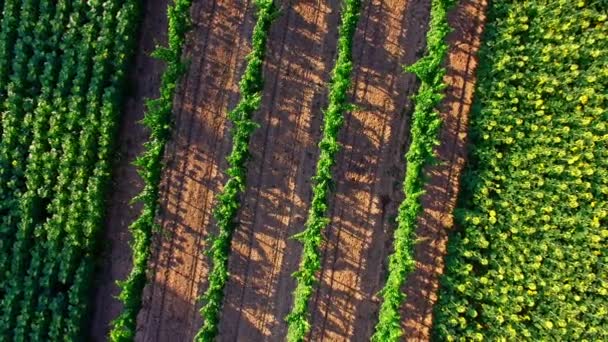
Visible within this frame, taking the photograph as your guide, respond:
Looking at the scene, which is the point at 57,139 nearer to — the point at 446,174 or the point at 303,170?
the point at 303,170

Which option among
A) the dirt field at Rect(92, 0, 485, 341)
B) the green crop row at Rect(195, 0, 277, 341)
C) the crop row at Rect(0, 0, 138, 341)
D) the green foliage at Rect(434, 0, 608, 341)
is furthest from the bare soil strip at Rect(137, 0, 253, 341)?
the green foliage at Rect(434, 0, 608, 341)

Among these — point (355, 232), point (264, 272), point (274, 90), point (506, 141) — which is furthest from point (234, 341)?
point (506, 141)

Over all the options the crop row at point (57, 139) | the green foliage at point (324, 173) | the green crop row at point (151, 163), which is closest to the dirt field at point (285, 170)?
the green crop row at point (151, 163)

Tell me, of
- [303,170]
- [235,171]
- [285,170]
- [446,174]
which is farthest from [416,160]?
[235,171]

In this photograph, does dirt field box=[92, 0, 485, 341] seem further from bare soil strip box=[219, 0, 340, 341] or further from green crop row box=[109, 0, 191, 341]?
green crop row box=[109, 0, 191, 341]

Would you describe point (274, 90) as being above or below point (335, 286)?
A: above

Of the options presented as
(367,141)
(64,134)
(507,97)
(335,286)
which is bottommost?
(335,286)

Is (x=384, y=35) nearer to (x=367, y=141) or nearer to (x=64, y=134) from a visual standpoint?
(x=367, y=141)
